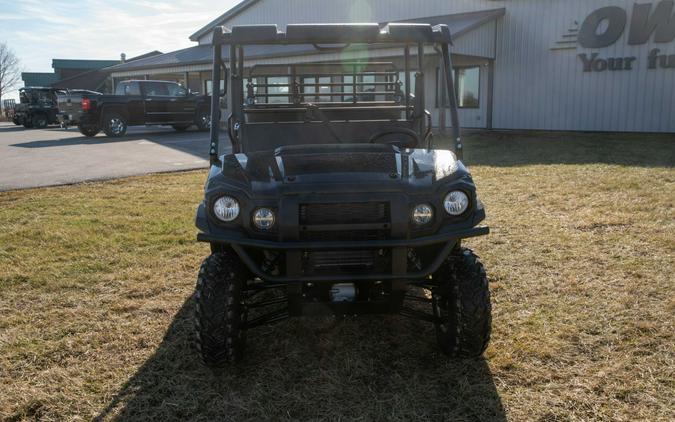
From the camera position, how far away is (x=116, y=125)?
18656mm

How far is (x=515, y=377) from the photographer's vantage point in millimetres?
3113

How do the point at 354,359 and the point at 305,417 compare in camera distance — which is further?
the point at 354,359

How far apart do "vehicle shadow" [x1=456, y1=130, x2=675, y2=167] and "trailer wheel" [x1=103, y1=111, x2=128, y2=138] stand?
32.9 feet

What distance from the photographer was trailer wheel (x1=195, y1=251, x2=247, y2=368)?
3.00 m

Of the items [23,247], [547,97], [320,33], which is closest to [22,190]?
[23,247]

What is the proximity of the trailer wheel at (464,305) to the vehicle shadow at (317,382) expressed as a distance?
0.47ft

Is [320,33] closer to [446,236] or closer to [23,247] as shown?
[446,236]

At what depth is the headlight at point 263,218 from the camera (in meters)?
2.90

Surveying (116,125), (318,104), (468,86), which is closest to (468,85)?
(468,86)

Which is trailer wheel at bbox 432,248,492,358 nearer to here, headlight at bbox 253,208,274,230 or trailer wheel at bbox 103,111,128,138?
headlight at bbox 253,208,274,230

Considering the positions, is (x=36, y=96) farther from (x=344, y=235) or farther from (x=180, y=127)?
(x=344, y=235)

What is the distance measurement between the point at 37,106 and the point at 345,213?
86.0ft

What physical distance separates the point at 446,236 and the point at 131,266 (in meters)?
3.21

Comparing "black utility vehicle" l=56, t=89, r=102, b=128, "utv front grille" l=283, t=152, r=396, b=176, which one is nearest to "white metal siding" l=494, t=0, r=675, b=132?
"black utility vehicle" l=56, t=89, r=102, b=128
